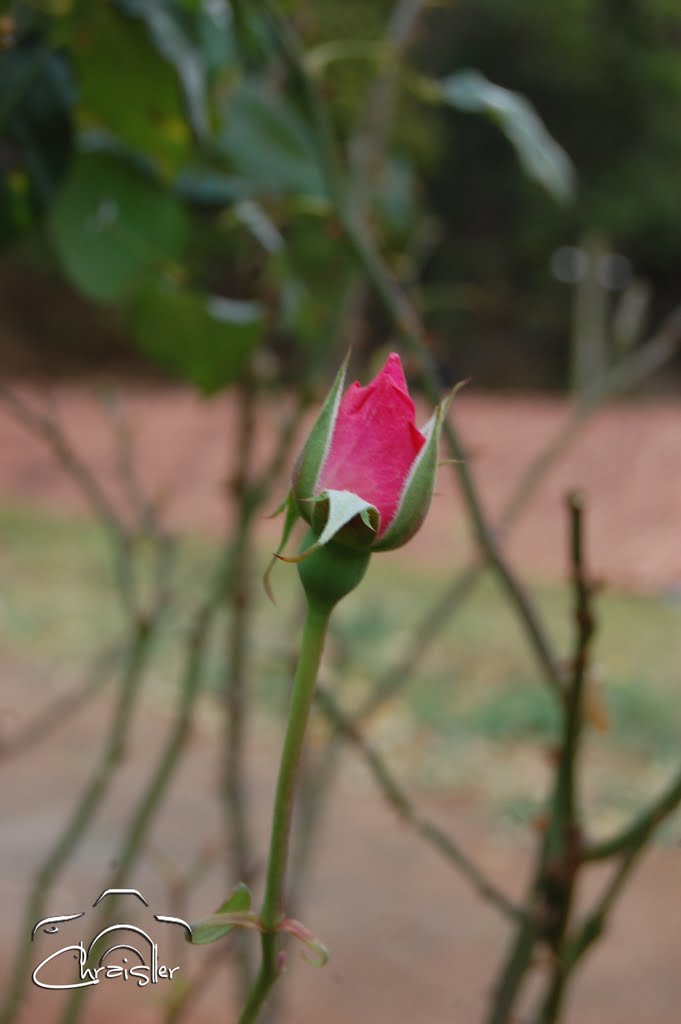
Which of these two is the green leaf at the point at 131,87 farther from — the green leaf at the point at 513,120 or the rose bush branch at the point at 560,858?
the rose bush branch at the point at 560,858

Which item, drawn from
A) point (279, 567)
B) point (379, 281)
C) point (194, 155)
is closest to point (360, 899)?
point (279, 567)

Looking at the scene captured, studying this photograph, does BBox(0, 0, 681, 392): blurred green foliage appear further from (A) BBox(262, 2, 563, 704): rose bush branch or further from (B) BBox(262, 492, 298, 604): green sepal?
(B) BBox(262, 492, 298, 604): green sepal

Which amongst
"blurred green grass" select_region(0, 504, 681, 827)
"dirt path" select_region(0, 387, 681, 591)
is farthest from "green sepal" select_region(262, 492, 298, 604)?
"dirt path" select_region(0, 387, 681, 591)

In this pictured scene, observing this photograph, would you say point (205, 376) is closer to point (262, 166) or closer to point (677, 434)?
point (262, 166)

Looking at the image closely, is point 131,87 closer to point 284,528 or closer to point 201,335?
point 201,335

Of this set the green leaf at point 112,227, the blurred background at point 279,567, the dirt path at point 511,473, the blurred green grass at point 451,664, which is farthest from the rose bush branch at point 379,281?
the dirt path at point 511,473
